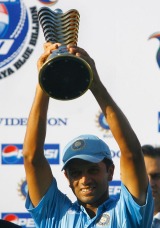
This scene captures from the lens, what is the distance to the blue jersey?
3164 mm

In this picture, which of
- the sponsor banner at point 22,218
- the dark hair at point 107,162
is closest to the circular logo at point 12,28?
the sponsor banner at point 22,218

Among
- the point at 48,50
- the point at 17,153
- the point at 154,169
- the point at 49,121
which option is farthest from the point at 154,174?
the point at 48,50

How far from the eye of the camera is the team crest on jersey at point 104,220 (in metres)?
3.19

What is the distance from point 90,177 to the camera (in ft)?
10.5

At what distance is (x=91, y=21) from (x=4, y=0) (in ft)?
1.65

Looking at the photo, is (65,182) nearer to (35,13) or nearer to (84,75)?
(35,13)

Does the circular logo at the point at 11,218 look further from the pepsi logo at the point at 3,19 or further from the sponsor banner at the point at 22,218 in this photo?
the pepsi logo at the point at 3,19

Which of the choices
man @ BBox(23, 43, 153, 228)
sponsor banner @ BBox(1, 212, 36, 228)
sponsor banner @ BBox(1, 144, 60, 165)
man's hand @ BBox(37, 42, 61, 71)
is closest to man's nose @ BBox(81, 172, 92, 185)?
man @ BBox(23, 43, 153, 228)

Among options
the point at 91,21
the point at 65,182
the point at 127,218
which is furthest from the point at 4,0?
the point at 127,218

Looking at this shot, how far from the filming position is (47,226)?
10.8ft

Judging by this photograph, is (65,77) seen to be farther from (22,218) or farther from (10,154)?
(22,218)

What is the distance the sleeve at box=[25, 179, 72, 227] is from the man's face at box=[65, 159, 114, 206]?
0.34 ft

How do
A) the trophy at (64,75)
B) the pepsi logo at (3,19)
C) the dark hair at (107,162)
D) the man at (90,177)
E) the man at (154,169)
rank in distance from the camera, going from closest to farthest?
the trophy at (64,75)
the man at (90,177)
the dark hair at (107,162)
the man at (154,169)
the pepsi logo at (3,19)

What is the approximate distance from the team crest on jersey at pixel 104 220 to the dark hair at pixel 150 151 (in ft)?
4.00
